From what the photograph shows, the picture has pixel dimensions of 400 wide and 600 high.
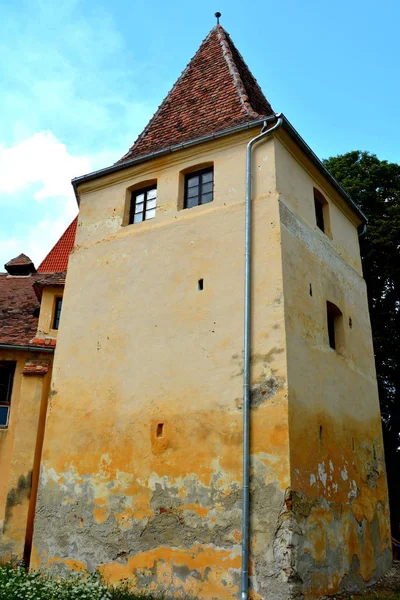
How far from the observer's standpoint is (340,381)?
1101 centimetres

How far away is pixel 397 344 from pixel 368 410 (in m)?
8.27

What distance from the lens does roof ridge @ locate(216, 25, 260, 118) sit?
1237 cm

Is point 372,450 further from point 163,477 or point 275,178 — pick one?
point 275,178

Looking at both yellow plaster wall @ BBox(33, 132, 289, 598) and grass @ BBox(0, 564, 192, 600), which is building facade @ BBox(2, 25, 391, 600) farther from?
grass @ BBox(0, 564, 192, 600)

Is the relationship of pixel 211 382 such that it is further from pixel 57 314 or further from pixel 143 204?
pixel 57 314

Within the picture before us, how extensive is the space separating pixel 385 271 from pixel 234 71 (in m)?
9.50

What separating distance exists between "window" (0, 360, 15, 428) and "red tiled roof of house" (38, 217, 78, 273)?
554cm

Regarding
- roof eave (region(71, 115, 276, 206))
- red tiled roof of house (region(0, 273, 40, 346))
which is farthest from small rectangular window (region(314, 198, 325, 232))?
red tiled roof of house (region(0, 273, 40, 346))

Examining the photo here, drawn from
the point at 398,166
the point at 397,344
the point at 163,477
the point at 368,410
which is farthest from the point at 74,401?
the point at 398,166

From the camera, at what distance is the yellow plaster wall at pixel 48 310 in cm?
1376

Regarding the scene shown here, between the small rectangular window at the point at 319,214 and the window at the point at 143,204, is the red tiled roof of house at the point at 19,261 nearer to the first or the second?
the window at the point at 143,204

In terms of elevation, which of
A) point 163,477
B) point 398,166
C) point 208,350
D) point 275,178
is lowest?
point 163,477

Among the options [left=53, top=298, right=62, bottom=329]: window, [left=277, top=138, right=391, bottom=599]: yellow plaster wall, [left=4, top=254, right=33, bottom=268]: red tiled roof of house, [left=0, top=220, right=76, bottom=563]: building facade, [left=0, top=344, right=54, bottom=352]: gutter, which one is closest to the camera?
[left=277, top=138, right=391, bottom=599]: yellow plaster wall

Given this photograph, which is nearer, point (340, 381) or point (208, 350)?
point (208, 350)
